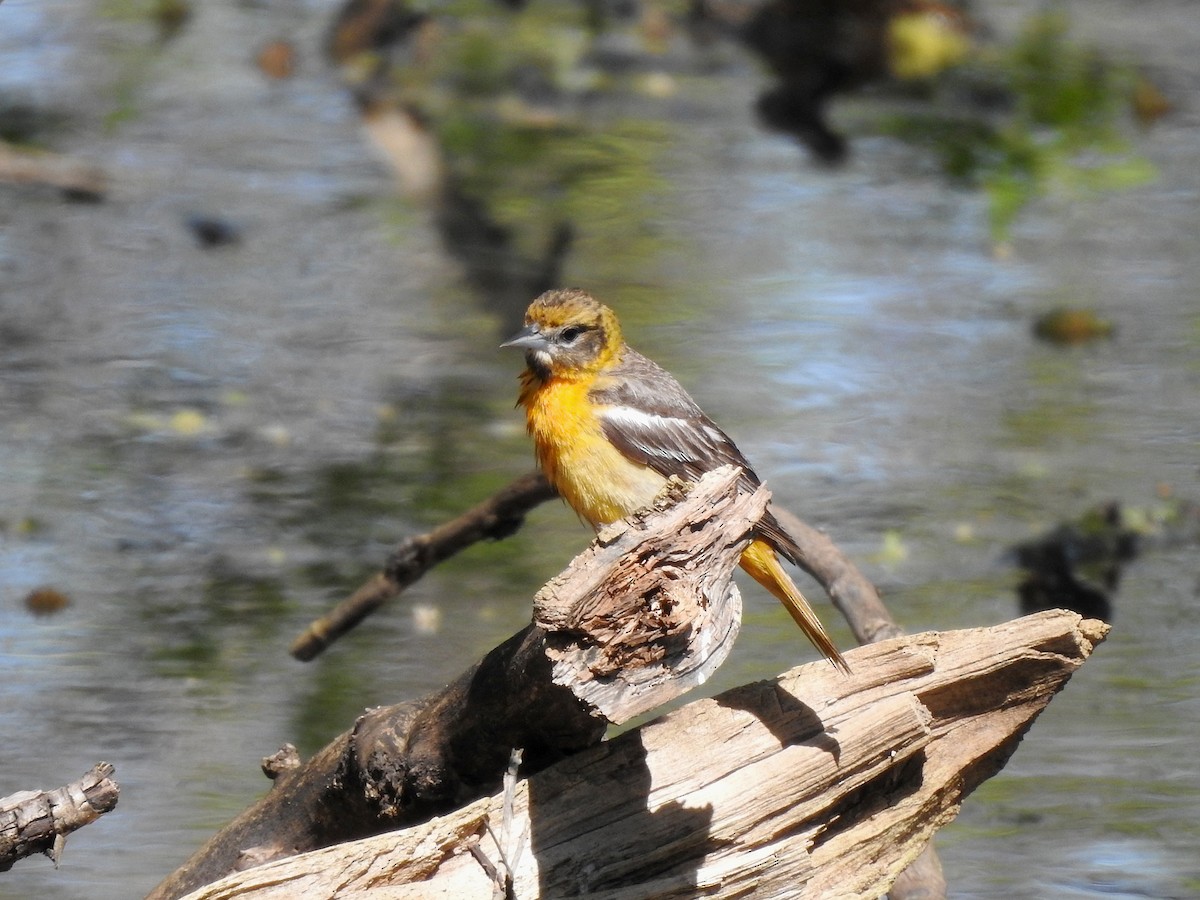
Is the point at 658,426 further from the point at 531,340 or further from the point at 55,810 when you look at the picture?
the point at 55,810

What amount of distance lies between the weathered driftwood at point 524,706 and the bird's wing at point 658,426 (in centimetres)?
130

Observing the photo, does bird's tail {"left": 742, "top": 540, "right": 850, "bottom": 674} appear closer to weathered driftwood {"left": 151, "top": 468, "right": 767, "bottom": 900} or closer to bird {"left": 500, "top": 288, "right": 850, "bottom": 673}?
bird {"left": 500, "top": 288, "right": 850, "bottom": 673}

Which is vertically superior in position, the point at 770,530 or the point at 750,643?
the point at 770,530

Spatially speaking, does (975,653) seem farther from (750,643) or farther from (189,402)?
(189,402)

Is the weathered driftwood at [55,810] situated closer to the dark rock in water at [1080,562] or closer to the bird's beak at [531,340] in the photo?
the bird's beak at [531,340]

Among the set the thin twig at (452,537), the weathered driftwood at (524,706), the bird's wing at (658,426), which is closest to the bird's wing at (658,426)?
the bird's wing at (658,426)

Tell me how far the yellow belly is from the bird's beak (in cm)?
29

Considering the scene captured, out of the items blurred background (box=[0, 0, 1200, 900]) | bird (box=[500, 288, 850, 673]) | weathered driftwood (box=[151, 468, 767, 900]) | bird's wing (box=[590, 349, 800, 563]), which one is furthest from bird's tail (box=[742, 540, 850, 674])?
blurred background (box=[0, 0, 1200, 900])

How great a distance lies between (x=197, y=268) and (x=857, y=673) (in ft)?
24.5

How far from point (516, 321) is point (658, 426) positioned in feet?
16.3

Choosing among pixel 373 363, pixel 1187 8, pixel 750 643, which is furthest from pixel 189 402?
pixel 1187 8

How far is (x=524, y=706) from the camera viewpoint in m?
4.06

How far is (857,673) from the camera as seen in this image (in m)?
4.49

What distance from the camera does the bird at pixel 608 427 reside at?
5.22 m
